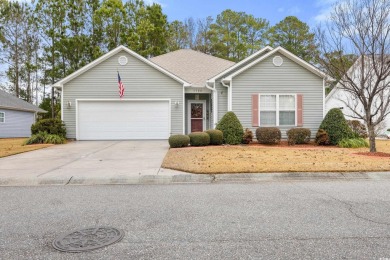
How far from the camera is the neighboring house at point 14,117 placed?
2381 cm

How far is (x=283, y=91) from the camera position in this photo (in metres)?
15.2

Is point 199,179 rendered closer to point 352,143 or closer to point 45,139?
point 352,143

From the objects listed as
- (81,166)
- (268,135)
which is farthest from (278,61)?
(81,166)

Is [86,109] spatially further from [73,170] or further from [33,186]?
[33,186]

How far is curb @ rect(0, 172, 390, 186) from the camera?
6.62 meters

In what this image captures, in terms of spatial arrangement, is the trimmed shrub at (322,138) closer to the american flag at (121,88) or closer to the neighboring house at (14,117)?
the american flag at (121,88)

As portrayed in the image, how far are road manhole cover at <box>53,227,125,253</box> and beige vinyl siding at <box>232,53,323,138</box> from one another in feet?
39.6

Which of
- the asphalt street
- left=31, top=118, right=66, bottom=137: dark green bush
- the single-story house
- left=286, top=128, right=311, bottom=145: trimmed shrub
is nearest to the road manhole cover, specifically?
the asphalt street

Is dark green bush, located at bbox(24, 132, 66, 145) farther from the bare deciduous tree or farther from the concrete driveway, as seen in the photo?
the bare deciduous tree

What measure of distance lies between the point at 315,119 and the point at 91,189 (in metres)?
12.6

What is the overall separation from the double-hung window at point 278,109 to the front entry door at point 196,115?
413cm

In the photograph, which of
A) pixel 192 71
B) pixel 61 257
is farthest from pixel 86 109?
pixel 61 257

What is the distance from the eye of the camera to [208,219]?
409 cm

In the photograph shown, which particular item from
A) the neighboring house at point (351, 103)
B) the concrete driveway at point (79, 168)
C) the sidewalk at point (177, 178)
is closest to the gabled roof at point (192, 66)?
the neighboring house at point (351, 103)
